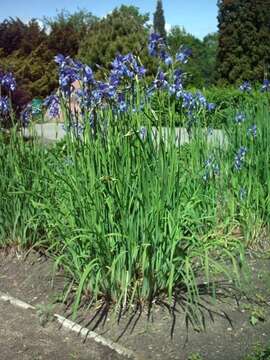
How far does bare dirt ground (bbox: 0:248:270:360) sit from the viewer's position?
9.32 ft

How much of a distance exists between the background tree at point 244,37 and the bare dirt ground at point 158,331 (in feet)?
51.7

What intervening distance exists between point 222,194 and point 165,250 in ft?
4.17

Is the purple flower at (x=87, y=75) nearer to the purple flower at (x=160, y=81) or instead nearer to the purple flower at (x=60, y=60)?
the purple flower at (x=60, y=60)

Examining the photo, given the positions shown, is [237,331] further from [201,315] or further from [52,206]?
[52,206]

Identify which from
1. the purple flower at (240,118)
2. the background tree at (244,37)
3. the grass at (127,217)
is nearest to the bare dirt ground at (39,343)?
the grass at (127,217)

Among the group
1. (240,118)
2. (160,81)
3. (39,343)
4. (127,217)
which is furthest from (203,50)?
(39,343)

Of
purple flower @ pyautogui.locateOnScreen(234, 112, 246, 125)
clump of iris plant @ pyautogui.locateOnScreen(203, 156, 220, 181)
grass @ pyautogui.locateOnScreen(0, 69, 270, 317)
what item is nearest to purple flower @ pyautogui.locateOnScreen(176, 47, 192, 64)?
grass @ pyautogui.locateOnScreen(0, 69, 270, 317)

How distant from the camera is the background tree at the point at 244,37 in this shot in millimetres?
18688

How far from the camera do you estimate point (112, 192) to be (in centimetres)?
314

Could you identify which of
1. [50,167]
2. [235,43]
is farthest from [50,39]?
[50,167]

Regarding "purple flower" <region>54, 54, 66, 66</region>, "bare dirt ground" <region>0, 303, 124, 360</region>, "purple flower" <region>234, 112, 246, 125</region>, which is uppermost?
"purple flower" <region>54, 54, 66, 66</region>

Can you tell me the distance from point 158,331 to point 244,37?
17091mm

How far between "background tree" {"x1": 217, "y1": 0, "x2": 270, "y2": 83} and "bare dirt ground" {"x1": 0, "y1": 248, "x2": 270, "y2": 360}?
1577cm

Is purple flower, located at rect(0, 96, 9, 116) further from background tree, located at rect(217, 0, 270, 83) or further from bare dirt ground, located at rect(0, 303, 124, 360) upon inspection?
background tree, located at rect(217, 0, 270, 83)
